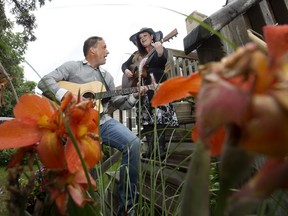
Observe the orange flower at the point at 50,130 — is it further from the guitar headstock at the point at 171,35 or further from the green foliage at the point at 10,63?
the guitar headstock at the point at 171,35

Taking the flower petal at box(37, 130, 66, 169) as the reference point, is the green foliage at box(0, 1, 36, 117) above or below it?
above

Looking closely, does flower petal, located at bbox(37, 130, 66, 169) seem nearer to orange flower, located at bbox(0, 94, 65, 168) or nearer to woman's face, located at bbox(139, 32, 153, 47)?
orange flower, located at bbox(0, 94, 65, 168)

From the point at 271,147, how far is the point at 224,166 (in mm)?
28

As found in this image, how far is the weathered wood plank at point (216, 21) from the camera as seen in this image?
3.37 ft

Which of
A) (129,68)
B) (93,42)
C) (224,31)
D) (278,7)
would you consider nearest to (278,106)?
(224,31)

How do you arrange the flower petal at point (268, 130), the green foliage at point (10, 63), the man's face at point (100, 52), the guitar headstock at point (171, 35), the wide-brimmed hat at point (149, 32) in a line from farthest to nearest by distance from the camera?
1. the wide-brimmed hat at point (149, 32)
2. the guitar headstock at point (171, 35)
3. the man's face at point (100, 52)
4. the green foliage at point (10, 63)
5. the flower petal at point (268, 130)

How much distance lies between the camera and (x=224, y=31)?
1137 mm

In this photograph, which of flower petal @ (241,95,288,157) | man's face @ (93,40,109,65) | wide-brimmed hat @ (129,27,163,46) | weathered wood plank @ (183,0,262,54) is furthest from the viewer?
wide-brimmed hat @ (129,27,163,46)

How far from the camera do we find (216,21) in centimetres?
107

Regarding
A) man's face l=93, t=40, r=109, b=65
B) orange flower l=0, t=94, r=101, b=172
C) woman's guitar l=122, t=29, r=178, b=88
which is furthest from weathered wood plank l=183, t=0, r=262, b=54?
woman's guitar l=122, t=29, r=178, b=88

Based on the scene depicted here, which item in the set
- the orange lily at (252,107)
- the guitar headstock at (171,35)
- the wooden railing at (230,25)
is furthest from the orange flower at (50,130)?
the guitar headstock at (171,35)

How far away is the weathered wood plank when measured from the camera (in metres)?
1.03

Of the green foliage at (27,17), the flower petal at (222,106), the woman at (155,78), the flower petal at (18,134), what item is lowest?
the flower petal at (222,106)

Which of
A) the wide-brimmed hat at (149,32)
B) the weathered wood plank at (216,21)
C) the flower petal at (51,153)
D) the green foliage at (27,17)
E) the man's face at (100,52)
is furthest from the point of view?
the green foliage at (27,17)
